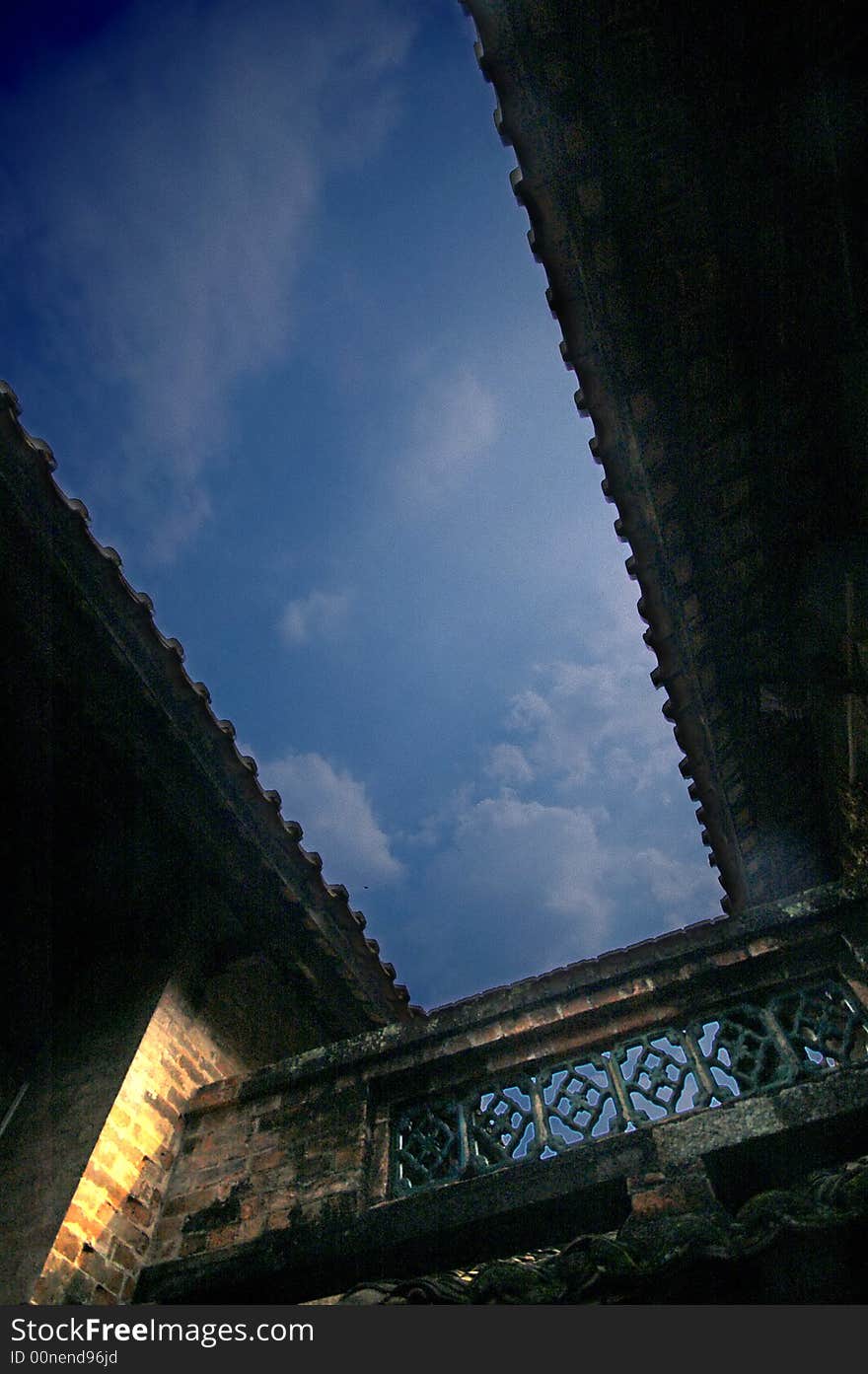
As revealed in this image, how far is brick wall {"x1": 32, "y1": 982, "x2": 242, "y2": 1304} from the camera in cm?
383

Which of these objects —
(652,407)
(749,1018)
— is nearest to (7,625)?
(652,407)

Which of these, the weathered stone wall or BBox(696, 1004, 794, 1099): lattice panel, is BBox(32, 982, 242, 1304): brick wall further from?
BBox(696, 1004, 794, 1099): lattice panel

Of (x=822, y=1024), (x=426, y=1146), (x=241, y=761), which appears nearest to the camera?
(x=822, y=1024)

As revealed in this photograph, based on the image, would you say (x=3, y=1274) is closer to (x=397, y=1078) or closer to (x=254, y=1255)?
(x=254, y=1255)

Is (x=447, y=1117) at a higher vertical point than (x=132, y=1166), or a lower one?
higher

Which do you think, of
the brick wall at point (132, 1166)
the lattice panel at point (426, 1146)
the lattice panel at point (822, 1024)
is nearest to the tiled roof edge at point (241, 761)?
the brick wall at point (132, 1166)

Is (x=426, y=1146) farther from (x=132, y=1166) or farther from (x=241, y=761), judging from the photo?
(x=241, y=761)

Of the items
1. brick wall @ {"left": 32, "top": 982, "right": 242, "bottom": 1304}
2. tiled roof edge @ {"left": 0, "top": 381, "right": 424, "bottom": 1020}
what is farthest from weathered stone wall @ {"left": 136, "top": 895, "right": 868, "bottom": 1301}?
tiled roof edge @ {"left": 0, "top": 381, "right": 424, "bottom": 1020}

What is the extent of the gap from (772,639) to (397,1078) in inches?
133

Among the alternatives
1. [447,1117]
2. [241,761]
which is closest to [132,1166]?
[447,1117]

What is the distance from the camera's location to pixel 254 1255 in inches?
148

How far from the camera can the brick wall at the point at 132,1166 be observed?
3.83 metres

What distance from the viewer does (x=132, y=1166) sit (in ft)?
14.5

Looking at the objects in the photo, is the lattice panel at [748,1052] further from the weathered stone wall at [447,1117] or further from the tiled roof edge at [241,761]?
the tiled roof edge at [241,761]
